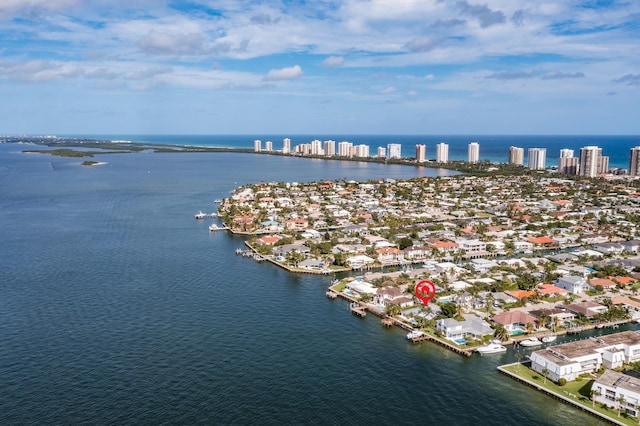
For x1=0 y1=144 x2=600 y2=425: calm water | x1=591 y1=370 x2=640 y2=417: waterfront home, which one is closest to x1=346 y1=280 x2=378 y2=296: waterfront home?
x1=0 y1=144 x2=600 y2=425: calm water

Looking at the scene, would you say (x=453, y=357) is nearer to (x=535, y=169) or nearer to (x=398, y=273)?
(x=398, y=273)

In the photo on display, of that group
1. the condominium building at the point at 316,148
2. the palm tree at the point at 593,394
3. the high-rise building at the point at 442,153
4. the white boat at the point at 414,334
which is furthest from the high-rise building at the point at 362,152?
the palm tree at the point at 593,394

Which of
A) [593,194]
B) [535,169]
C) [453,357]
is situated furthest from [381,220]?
[535,169]

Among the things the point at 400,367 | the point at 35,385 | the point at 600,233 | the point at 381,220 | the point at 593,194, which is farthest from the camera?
the point at 593,194

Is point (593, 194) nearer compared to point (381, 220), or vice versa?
point (381, 220)

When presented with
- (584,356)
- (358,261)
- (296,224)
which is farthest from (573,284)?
(296,224)

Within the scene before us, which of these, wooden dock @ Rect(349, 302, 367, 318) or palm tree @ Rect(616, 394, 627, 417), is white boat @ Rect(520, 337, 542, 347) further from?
wooden dock @ Rect(349, 302, 367, 318)

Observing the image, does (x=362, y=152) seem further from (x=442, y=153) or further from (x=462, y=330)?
(x=462, y=330)

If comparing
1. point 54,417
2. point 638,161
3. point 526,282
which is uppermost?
point 638,161
